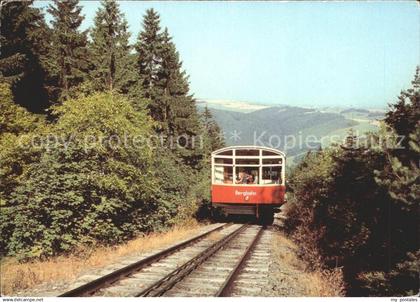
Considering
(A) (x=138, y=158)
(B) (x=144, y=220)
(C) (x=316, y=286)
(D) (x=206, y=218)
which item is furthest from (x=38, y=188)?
(D) (x=206, y=218)

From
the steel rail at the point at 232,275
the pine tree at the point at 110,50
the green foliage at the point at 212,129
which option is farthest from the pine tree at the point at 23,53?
the green foliage at the point at 212,129

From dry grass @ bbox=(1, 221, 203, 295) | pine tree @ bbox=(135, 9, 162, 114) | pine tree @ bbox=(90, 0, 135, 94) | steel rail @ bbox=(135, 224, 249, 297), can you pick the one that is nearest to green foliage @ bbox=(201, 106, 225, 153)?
pine tree @ bbox=(135, 9, 162, 114)

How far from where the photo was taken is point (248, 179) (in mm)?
19031

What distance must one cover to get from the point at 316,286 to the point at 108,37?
2423 cm

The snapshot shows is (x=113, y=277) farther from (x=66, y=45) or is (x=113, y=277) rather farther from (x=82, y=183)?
(x=66, y=45)

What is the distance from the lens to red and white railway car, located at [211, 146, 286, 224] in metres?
18.8

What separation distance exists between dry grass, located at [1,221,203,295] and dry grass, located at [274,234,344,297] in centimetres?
397

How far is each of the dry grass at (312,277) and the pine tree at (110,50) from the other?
19.2 m

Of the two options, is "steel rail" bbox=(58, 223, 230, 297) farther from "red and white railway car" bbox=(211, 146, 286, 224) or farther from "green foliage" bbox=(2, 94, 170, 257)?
"red and white railway car" bbox=(211, 146, 286, 224)

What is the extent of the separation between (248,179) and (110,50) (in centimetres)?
1522

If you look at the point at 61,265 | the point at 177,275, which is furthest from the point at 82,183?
the point at 177,275

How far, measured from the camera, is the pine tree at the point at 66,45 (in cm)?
2708

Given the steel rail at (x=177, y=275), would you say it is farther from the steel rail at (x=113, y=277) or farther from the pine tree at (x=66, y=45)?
the pine tree at (x=66, y=45)

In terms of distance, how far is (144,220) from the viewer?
1647 cm
